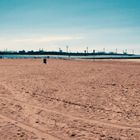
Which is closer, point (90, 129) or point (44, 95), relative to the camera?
point (90, 129)

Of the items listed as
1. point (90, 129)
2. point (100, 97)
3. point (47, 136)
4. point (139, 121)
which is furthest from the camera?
point (100, 97)

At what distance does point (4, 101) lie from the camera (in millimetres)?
13430

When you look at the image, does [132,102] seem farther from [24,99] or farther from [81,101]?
[24,99]

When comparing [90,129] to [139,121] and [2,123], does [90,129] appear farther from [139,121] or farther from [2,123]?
[2,123]

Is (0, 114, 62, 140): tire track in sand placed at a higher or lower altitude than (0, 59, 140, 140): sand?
higher

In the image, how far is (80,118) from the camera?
10.3 meters

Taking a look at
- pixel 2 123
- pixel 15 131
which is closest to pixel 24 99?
pixel 2 123

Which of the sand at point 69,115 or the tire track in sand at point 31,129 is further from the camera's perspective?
the sand at point 69,115

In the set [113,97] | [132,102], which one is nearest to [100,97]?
[113,97]

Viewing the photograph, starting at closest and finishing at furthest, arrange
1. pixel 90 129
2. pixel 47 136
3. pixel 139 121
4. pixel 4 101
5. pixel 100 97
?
pixel 47 136 < pixel 90 129 < pixel 139 121 < pixel 4 101 < pixel 100 97

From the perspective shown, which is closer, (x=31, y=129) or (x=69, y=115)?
(x=31, y=129)

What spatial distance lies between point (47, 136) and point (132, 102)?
6728 mm

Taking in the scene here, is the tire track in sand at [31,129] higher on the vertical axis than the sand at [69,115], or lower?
higher

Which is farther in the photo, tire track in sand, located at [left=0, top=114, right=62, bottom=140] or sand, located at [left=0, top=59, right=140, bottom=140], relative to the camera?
sand, located at [left=0, top=59, right=140, bottom=140]
